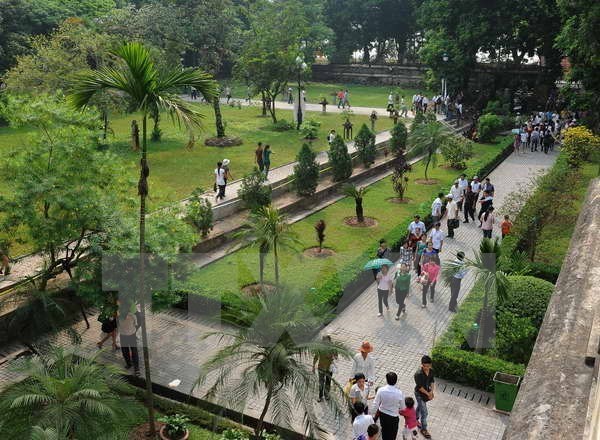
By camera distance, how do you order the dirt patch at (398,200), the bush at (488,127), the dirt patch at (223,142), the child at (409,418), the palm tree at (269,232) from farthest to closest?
the bush at (488,127) → the dirt patch at (223,142) → the dirt patch at (398,200) → the palm tree at (269,232) → the child at (409,418)

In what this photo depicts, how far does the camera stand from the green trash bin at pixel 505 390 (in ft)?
31.6

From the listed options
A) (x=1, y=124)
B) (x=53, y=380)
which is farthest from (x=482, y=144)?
(x=53, y=380)

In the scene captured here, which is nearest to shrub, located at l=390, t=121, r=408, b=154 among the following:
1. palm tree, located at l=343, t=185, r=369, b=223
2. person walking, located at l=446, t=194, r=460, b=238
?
palm tree, located at l=343, t=185, r=369, b=223

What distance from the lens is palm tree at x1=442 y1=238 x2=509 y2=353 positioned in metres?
10.8

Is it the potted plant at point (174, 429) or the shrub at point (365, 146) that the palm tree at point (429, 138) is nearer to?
the shrub at point (365, 146)

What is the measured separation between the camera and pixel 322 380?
29.6 ft

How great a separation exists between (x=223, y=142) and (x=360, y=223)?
10396 mm

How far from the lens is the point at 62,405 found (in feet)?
24.3

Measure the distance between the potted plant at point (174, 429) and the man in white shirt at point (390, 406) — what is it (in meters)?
2.92

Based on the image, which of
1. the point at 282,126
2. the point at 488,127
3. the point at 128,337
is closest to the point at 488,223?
the point at 128,337

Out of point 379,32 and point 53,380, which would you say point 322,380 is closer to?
point 53,380

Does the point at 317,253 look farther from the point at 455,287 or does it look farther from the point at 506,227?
the point at 506,227

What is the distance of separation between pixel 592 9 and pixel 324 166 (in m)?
11.6

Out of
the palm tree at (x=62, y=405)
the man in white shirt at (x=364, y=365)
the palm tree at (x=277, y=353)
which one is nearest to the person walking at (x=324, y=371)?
the palm tree at (x=277, y=353)
